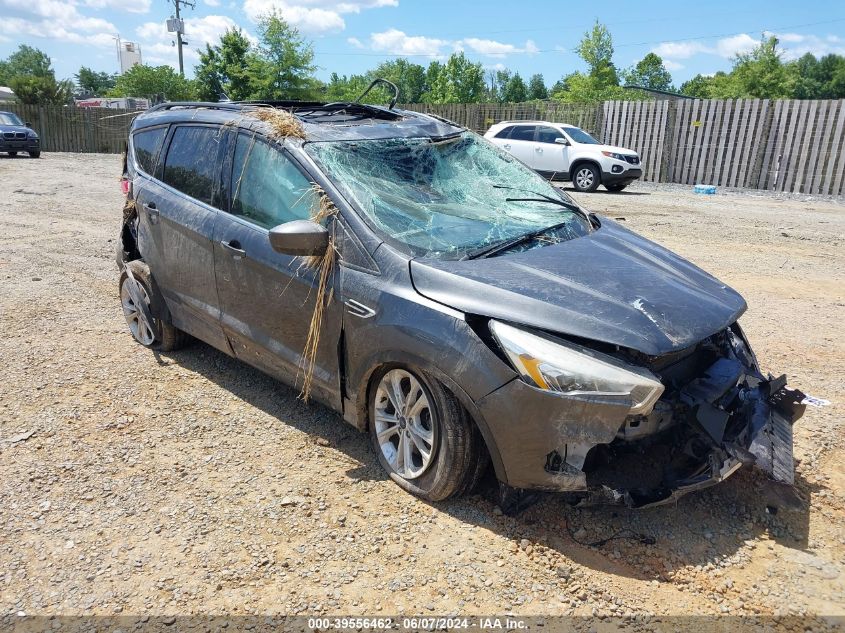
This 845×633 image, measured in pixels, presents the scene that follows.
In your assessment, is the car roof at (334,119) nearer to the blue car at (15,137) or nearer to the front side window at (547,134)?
the front side window at (547,134)

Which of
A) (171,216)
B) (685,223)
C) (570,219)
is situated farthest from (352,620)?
(685,223)

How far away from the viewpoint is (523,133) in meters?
17.3

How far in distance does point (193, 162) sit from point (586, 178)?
540 inches

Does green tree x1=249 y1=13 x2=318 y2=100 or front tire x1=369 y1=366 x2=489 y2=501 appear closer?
front tire x1=369 y1=366 x2=489 y2=501

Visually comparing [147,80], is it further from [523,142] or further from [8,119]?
[523,142]

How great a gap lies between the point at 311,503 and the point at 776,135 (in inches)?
724

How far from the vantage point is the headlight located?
255 centimetres

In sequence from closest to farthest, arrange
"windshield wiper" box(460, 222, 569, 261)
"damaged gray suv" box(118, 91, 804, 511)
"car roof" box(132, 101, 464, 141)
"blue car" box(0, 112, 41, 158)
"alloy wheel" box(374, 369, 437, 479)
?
"damaged gray suv" box(118, 91, 804, 511), "alloy wheel" box(374, 369, 437, 479), "windshield wiper" box(460, 222, 569, 261), "car roof" box(132, 101, 464, 141), "blue car" box(0, 112, 41, 158)

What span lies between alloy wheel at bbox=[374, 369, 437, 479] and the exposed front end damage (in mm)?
426

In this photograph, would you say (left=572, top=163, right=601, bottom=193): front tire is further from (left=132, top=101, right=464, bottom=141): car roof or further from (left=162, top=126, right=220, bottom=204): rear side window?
(left=162, top=126, right=220, bottom=204): rear side window

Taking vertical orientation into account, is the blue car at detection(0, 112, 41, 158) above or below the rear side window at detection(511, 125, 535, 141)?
below

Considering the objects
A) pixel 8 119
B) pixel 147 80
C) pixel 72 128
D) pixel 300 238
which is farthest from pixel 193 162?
pixel 147 80

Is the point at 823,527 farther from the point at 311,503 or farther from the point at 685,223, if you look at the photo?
the point at 685,223

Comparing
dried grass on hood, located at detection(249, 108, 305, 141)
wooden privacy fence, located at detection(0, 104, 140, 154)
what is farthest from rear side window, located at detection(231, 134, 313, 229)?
wooden privacy fence, located at detection(0, 104, 140, 154)
